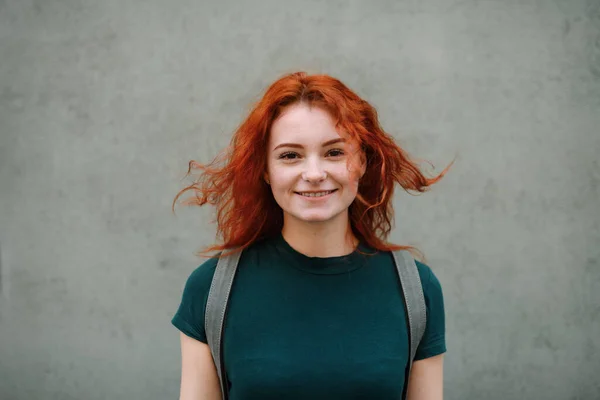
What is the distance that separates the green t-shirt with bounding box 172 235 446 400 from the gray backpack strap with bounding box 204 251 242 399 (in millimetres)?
18

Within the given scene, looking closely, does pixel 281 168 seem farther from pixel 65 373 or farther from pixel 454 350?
pixel 65 373

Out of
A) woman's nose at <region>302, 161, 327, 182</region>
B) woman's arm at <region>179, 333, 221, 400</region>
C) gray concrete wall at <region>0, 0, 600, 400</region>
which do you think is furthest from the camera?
gray concrete wall at <region>0, 0, 600, 400</region>

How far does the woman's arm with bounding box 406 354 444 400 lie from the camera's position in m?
1.58

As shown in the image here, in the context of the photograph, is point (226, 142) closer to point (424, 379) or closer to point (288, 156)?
point (288, 156)

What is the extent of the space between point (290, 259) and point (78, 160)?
174cm

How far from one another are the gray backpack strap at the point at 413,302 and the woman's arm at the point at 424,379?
2cm

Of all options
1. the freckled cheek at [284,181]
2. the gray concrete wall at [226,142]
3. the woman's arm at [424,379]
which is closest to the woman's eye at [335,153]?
the freckled cheek at [284,181]

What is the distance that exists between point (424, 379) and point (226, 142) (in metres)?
1.67

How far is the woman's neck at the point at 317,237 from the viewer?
62.0 inches

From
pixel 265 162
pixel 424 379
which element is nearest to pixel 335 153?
pixel 265 162

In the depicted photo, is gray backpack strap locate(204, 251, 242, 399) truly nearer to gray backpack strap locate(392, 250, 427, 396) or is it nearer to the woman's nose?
A: the woman's nose

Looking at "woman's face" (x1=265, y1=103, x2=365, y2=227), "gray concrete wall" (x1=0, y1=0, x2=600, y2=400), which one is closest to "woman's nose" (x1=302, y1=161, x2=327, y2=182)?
"woman's face" (x1=265, y1=103, x2=365, y2=227)

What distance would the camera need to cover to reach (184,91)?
9.46 feet

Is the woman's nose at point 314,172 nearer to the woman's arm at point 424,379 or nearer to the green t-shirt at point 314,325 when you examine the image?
the green t-shirt at point 314,325
